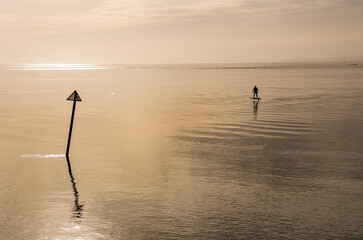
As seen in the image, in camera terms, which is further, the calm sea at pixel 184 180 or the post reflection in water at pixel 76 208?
the post reflection in water at pixel 76 208

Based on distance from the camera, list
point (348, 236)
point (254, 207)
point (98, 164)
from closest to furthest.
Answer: point (348, 236), point (254, 207), point (98, 164)

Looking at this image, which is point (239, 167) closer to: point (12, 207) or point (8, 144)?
point (12, 207)

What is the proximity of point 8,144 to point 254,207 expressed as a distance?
62.4 feet

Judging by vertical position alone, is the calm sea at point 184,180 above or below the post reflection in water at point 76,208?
above

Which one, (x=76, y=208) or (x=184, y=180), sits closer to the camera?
(x=76, y=208)

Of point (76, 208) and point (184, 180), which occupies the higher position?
point (184, 180)

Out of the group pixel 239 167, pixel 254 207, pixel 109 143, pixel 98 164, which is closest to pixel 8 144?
pixel 109 143

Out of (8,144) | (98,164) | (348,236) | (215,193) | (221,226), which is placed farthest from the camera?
(8,144)

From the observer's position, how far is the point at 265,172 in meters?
21.0

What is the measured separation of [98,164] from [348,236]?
13666mm

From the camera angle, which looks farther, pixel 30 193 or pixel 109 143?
pixel 109 143

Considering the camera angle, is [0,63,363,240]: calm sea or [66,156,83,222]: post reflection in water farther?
[66,156,83,222]: post reflection in water

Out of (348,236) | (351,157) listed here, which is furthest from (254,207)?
(351,157)

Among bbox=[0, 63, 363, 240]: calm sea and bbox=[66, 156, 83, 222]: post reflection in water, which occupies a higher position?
bbox=[0, 63, 363, 240]: calm sea
